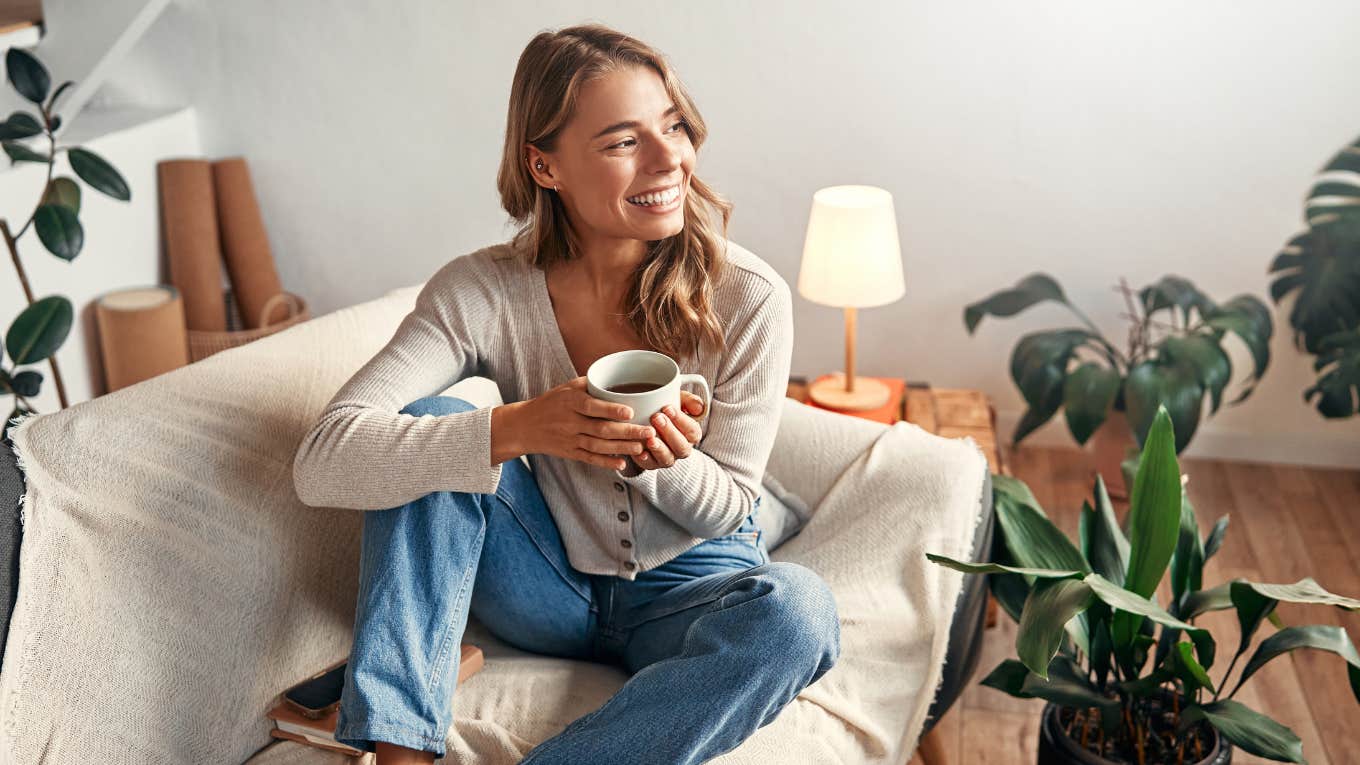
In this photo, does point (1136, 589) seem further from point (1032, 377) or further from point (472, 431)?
point (1032, 377)

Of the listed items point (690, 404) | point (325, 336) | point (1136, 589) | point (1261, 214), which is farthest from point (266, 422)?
point (1261, 214)

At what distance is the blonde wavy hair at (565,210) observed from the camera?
4.67 feet

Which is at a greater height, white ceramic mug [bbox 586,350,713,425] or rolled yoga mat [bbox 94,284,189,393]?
white ceramic mug [bbox 586,350,713,425]

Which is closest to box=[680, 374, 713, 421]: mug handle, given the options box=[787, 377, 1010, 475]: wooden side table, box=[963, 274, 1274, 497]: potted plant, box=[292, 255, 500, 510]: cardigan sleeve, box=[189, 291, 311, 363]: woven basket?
box=[292, 255, 500, 510]: cardigan sleeve

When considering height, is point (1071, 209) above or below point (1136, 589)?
above

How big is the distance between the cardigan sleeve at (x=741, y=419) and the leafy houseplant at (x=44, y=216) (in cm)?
137

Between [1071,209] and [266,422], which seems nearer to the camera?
[266,422]

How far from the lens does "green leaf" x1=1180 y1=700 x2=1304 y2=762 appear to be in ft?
4.79

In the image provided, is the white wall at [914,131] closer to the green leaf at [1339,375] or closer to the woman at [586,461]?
the green leaf at [1339,375]

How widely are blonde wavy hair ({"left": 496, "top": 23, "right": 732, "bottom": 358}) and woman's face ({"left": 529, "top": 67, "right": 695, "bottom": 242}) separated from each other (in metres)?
0.02

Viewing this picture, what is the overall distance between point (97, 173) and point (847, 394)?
1.51 meters

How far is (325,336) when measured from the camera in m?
1.78

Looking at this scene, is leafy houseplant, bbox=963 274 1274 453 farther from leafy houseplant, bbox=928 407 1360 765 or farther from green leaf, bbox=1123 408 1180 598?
green leaf, bbox=1123 408 1180 598

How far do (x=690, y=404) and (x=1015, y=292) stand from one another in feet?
4.89
